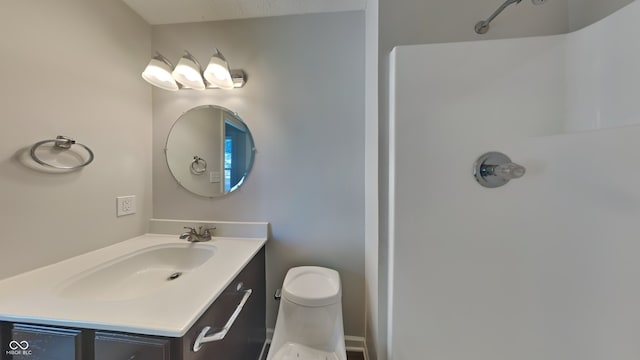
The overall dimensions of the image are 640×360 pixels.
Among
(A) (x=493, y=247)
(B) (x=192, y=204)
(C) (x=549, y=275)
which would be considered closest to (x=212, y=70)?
(B) (x=192, y=204)

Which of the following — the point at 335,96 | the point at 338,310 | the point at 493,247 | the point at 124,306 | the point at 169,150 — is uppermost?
the point at 335,96

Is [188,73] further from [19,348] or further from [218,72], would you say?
[19,348]

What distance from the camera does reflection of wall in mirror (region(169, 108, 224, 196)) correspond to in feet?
4.69

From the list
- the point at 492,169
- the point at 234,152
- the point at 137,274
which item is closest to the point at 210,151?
the point at 234,152

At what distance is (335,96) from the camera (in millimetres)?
1380

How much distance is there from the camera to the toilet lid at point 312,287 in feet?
3.43

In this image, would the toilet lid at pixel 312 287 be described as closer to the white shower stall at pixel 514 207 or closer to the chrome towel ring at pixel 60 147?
the white shower stall at pixel 514 207

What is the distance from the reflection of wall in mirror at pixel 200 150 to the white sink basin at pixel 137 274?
1.32ft

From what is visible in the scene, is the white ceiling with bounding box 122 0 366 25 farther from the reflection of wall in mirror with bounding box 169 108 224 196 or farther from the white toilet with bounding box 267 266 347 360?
the white toilet with bounding box 267 266 347 360

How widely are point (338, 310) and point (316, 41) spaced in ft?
5.35

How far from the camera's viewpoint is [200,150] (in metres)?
1.44

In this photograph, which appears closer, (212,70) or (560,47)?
(560,47)

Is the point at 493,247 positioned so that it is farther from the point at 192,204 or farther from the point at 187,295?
the point at 192,204

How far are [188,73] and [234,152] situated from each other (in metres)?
0.55
